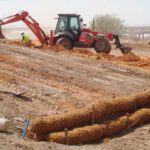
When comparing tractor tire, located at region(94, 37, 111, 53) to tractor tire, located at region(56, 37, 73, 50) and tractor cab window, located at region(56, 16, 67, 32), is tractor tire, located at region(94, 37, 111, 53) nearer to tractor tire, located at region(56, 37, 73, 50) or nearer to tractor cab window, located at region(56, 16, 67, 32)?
tractor tire, located at region(56, 37, 73, 50)

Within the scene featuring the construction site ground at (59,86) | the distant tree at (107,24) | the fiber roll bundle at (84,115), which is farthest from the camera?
the distant tree at (107,24)

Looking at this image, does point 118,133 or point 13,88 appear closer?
point 118,133

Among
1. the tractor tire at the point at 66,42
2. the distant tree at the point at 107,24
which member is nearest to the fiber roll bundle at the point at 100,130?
the tractor tire at the point at 66,42

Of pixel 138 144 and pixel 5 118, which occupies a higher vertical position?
pixel 5 118

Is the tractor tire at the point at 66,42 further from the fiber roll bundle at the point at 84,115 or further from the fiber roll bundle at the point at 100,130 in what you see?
the fiber roll bundle at the point at 100,130

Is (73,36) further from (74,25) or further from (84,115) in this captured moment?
(84,115)

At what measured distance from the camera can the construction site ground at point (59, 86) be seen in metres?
10.3

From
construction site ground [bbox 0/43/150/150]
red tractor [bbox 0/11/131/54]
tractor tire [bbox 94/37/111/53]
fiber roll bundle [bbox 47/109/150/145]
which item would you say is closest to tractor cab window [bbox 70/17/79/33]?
red tractor [bbox 0/11/131/54]

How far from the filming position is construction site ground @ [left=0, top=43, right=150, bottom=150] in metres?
10.3

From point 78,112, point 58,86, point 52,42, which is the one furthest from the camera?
point 52,42

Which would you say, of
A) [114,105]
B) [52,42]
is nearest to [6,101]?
[114,105]

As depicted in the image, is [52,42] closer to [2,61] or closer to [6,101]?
[2,61]

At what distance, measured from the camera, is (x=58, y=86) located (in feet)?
46.1

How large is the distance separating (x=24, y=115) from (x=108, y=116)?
224cm
